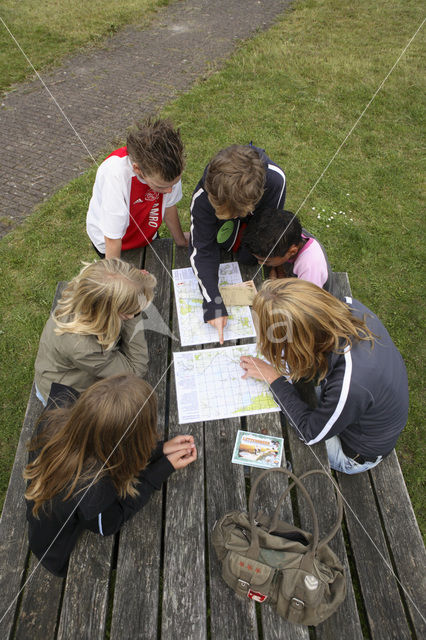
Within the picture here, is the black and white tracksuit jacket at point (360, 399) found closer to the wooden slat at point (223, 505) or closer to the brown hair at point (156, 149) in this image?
the wooden slat at point (223, 505)

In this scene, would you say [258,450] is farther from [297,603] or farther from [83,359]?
[83,359]

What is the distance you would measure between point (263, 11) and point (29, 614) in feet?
29.5

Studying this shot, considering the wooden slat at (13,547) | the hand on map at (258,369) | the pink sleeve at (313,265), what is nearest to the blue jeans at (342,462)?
the hand on map at (258,369)

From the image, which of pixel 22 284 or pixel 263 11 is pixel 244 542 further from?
pixel 263 11

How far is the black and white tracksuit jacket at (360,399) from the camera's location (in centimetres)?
176

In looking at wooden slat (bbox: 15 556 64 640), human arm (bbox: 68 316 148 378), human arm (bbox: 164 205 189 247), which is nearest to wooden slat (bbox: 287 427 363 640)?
human arm (bbox: 68 316 148 378)

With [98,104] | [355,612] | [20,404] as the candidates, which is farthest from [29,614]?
[98,104]

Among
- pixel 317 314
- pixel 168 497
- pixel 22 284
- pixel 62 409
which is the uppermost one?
pixel 317 314

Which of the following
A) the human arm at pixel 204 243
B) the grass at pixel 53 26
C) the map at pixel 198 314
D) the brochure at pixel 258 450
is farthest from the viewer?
the grass at pixel 53 26

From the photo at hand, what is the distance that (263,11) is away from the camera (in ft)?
25.0

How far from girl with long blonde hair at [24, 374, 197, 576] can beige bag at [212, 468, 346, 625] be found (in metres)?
0.40

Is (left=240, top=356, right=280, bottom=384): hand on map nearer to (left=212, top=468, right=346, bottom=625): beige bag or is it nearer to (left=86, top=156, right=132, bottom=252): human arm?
(left=212, top=468, right=346, bottom=625): beige bag

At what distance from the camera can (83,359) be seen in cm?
204

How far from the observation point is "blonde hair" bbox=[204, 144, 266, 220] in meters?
2.23
